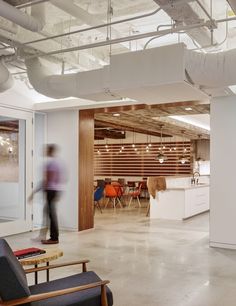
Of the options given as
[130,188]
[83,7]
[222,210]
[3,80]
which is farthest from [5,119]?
[130,188]

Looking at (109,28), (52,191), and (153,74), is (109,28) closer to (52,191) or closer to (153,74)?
(153,74)

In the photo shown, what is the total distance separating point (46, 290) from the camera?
3.00 meters

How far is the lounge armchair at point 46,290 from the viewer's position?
2.55 meters

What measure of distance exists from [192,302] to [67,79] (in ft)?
9.93

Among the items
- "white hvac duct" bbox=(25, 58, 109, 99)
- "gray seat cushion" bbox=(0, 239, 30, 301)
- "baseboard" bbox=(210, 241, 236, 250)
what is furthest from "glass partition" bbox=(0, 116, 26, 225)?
"gray seat cushion" bbox=(0, 239, 30, 301)

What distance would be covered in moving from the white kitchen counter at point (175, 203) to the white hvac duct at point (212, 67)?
18.4 ft

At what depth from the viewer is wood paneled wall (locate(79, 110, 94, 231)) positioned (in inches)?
303

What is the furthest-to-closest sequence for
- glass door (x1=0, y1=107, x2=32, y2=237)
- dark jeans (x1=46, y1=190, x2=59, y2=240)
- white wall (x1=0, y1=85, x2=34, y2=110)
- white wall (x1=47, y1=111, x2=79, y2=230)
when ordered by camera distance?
white wall (x1=47, y1=111, x2=79, y2=230), glass door (x1=0, y1=107, x2=32, y2=237), white wall (x1=0, y1=85, x2=34, y2=110), dark jeans (x1=46, y1=190, x2=59, y2=240)

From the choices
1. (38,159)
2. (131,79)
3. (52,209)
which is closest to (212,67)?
(131,79)

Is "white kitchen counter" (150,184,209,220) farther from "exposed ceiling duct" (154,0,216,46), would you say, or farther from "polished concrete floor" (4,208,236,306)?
"exposed ceiling duct" (154,0,216,46)

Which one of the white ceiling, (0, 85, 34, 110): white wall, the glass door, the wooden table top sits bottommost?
the wooden table top

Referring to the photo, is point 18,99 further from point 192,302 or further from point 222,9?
point 192,302

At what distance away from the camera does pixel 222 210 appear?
241 inches

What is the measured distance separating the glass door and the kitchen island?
135 inches
